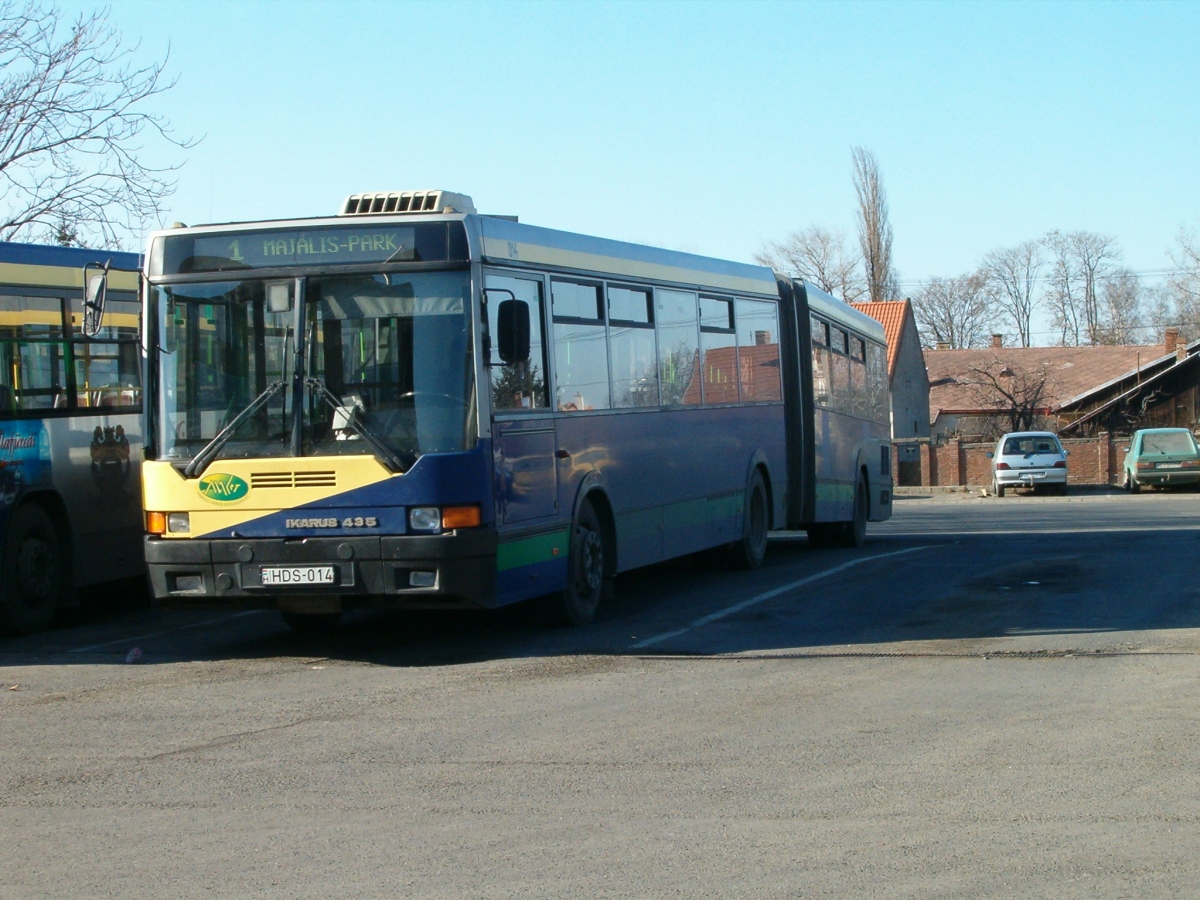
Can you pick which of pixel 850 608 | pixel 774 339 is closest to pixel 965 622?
pixel 850 608

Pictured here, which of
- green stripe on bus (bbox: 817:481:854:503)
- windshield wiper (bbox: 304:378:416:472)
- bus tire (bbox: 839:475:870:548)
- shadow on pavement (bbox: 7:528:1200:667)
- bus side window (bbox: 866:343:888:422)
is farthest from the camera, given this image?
bus side window (bbox: 866:343:888:422)

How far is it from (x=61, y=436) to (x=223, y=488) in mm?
3043

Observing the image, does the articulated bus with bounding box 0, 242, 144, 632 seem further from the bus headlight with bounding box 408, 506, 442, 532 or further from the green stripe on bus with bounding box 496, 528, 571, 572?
the green stripe on bus with bounding box 496, 528, 571, 572

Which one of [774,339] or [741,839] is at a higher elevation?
[774,339]

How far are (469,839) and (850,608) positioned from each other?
25.1 ft

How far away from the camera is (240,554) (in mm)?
10336

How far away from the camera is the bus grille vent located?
1016cm

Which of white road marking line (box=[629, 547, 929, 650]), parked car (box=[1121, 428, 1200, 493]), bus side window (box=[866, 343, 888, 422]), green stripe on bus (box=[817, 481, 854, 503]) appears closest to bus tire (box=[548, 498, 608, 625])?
white road marking line (box=[629, 547, 929, 650])

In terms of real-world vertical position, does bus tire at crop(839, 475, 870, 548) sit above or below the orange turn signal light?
below

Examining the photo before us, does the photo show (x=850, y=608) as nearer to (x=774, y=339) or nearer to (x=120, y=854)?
(x=774, y=339)

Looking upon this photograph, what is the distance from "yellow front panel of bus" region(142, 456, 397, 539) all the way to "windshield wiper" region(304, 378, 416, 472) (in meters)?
0.06

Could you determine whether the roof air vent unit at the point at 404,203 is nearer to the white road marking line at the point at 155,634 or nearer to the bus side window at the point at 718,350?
the white road marking line at the point at 155,634

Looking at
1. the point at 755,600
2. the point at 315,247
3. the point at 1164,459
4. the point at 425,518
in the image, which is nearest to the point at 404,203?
the point at 315,247

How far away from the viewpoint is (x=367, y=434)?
1012 centimetres
